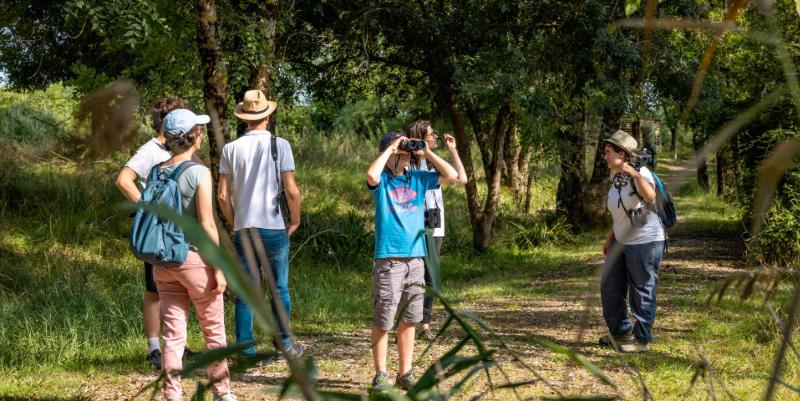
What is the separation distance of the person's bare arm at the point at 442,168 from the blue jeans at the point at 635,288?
1.79m

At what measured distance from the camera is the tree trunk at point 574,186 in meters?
15.7

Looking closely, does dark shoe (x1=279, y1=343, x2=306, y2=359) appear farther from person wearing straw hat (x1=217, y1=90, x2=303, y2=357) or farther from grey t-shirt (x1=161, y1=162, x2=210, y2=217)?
person wearing straw hat (x1=217, y1=90, x2=303, y2=357)

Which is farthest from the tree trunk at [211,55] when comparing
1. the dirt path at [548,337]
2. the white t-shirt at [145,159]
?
the dirt path at [548,337]

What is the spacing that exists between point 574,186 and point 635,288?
9.63 meters

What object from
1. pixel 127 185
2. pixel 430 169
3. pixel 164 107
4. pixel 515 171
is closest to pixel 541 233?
pixel 515 171

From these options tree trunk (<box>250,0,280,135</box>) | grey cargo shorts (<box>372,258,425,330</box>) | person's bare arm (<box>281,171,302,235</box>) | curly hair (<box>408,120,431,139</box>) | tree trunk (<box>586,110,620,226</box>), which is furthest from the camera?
tree trunk (<box>586,110,620,226</box>)

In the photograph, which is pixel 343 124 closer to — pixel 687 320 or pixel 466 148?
pixel 466 148

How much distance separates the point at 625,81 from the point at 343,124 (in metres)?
15.8

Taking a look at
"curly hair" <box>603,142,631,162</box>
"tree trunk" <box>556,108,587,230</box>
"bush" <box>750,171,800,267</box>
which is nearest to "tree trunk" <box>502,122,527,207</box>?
"tree trunk" <box>556,108,587,230</box>

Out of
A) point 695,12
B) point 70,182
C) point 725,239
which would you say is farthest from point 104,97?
point 725,239

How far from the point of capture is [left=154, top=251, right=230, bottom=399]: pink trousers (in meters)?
4.53

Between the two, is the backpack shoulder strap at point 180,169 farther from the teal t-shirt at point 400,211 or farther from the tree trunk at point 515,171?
the tree trunk at point 515,171

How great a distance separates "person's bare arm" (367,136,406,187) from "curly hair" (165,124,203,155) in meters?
1.10

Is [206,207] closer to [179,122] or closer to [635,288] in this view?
[179,122]
